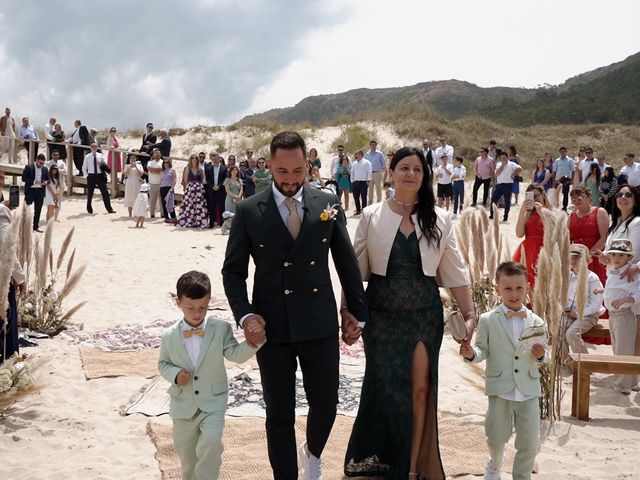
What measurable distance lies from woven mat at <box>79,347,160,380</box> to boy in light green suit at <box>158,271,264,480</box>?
2.88 metres

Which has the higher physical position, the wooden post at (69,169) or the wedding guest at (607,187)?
the wooden post at (69,169)

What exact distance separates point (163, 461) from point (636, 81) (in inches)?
2407

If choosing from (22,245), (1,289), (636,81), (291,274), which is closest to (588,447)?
(291,274)

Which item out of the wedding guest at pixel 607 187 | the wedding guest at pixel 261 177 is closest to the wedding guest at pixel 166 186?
the wedding guest at pixel 261 177

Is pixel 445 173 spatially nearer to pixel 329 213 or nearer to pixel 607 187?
pixel 607 187

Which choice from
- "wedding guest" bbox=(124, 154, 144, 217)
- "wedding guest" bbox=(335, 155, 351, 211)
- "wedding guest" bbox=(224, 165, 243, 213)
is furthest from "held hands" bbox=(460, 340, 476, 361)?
"wedding guest" bbox=(124, 154, 144, 217)

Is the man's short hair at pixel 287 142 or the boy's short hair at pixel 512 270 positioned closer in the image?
the man's short hair at pixel 287 142

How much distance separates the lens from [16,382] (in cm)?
525

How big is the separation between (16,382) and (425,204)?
3432 millimetres

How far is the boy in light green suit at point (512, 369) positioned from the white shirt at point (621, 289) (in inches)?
97.7

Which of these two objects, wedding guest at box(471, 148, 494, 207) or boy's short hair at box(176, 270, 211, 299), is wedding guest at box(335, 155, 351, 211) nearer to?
wedding guest at box(471, 148, 494, 207)

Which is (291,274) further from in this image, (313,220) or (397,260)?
(397,260)

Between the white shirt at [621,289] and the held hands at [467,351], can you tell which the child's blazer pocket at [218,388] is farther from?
the white shirt at [621,289]

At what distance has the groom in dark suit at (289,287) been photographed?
3398 mm
